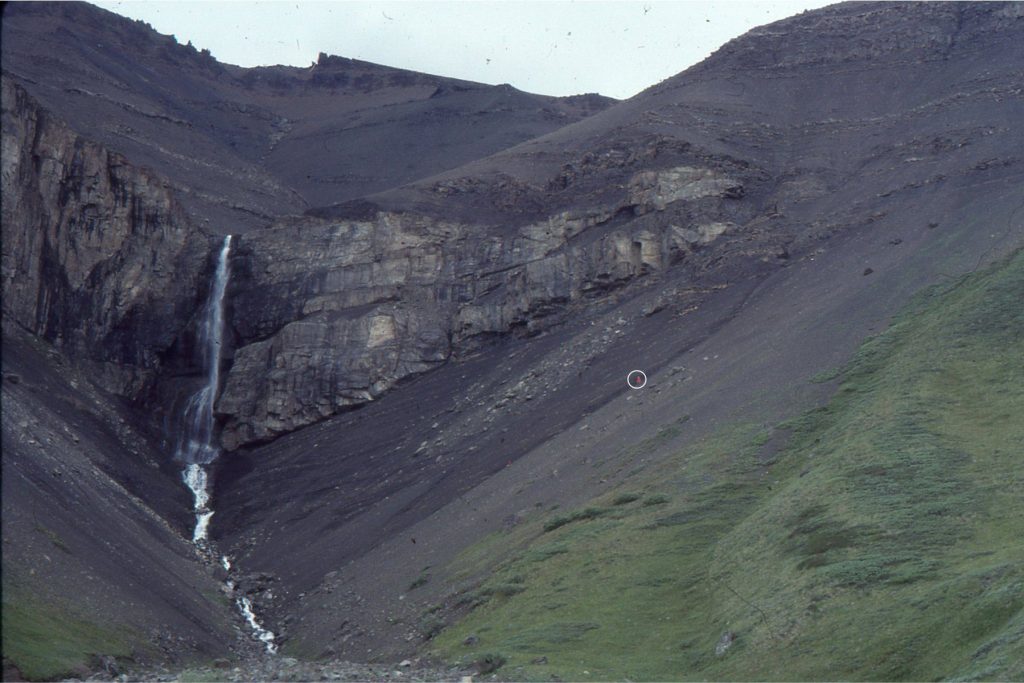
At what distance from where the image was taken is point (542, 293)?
66000 millimetres

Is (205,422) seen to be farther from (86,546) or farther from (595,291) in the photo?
(86,546)

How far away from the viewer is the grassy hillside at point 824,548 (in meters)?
22.5

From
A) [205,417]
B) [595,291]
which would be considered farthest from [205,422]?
[595,291]

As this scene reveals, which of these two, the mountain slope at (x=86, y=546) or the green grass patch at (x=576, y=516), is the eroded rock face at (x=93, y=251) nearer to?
the mountain slope at (x=86, y=546)

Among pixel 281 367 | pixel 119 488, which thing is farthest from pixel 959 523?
pixel 281 367

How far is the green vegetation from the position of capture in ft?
87.8

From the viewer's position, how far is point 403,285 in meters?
70.5

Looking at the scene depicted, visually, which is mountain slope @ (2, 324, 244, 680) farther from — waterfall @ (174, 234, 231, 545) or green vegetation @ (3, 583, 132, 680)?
waterfall @ (174, 234, 231, 545)

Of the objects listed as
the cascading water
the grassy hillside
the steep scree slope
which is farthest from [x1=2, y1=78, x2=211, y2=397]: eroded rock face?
the grassy hillside

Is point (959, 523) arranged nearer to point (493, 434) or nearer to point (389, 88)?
point (493, 434)

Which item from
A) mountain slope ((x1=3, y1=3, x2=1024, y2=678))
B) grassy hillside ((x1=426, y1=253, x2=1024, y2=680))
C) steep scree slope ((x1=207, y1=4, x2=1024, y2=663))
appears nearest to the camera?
grassy hillside ((x1=426, y1=253, x2=1024, y2=680))

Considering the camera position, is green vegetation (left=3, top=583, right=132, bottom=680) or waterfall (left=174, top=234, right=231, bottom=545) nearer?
green vegetation (left=3, top=583, right=132, bottom=680)

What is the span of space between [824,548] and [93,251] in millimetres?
52529

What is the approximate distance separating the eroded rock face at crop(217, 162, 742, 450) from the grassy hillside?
79.1ft
